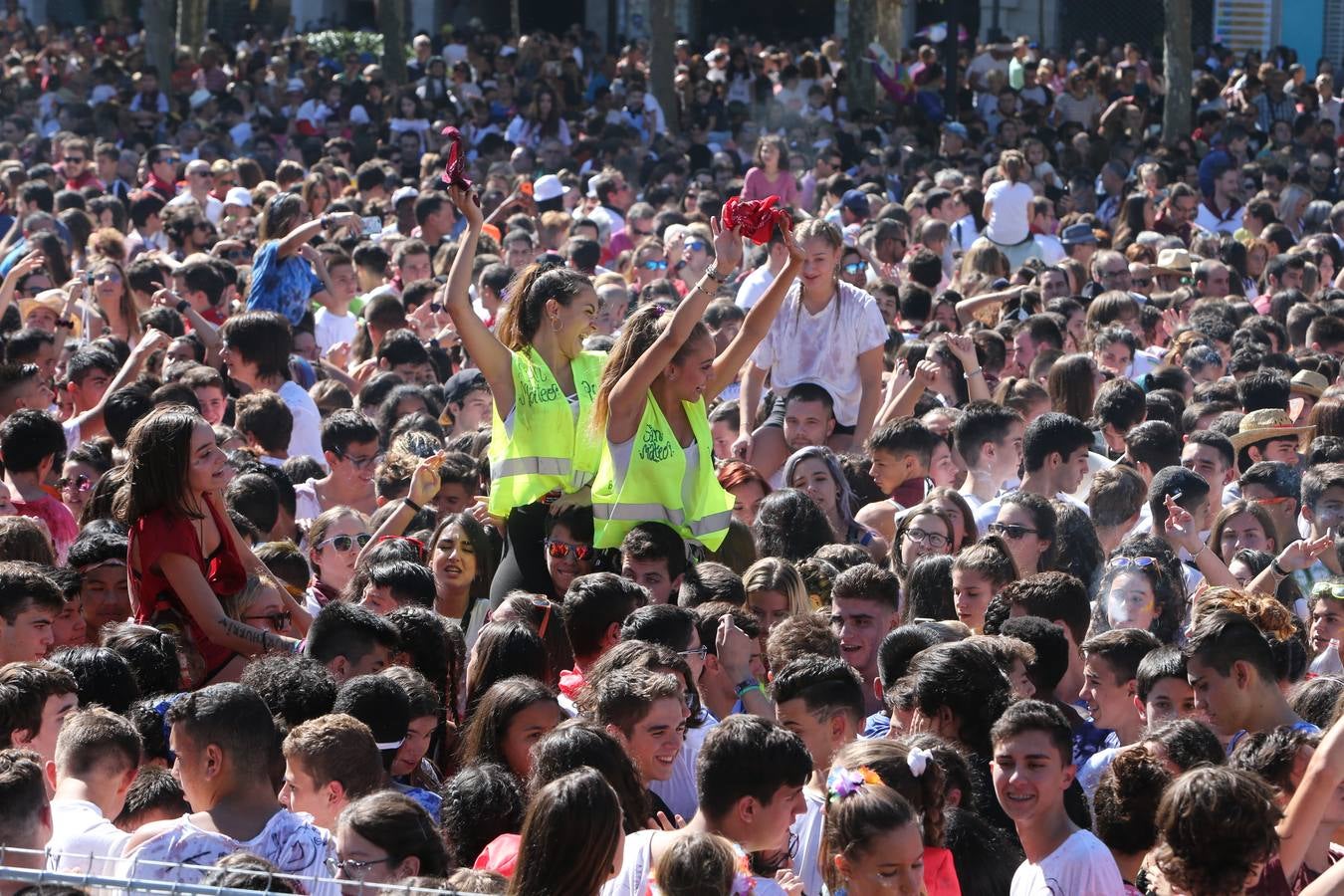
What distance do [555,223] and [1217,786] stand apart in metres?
11.5

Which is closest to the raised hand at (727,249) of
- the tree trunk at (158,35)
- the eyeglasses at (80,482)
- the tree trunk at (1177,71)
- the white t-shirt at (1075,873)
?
the white t-shirt at (1075,873)

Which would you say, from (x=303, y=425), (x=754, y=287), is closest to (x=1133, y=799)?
(x=303, y=425)

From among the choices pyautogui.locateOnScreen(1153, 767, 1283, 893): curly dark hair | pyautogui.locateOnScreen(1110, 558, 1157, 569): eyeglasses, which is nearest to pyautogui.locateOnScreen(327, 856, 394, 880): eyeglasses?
pyautogui.locateOnScreen(1153, 767, 1283, 893): curly dark hair

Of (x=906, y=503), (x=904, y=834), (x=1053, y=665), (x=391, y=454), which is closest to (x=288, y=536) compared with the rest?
(x=391, y=454)

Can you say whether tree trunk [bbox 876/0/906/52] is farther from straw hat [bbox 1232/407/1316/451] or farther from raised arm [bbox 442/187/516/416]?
raised arm [bbox 442/187/516/416]

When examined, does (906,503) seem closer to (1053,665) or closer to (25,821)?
(1053,665)

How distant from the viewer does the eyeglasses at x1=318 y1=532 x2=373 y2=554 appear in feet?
23.1

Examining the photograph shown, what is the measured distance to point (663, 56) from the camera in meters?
24.1

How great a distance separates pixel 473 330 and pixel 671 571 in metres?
1.10

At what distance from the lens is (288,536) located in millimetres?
7375

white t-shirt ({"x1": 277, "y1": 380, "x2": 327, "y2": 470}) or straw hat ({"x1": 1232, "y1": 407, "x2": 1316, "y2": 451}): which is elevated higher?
white t-shirt ({"x1": 277, "y1": 380, "x2": 327, "y2": 470})

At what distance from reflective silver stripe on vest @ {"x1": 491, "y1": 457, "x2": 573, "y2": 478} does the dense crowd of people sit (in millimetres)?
18

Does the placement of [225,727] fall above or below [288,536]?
above

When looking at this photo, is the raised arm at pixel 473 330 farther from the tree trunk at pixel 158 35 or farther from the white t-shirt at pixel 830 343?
the tree trunk at pixel 158 35
